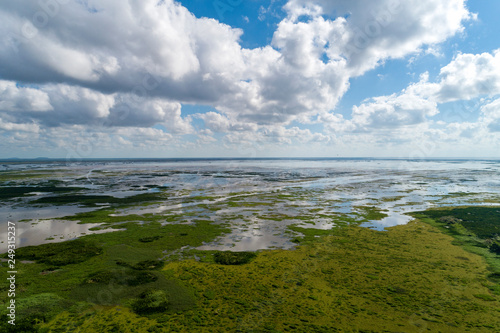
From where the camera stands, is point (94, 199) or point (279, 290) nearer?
point (279, 290)

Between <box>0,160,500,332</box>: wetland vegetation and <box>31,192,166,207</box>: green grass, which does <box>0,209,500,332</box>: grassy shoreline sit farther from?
<box>31,192,166,207</box>: green grass

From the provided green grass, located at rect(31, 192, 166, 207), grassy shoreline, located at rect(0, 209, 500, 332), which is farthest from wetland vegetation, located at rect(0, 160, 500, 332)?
green grass, located at rect(31, 192, 166, 207)

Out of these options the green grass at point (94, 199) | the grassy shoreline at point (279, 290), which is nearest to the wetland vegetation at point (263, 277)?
the grassy shoreline at point (279, 290)

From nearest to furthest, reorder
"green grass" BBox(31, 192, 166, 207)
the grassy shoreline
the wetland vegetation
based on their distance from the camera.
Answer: the grassy shoreline → the wetland vegetation → "green grass" BBox(31, 192, 166, 207)

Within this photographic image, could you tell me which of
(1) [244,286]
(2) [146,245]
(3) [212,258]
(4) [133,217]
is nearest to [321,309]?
(1) [244,286]

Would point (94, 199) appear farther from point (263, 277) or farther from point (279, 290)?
point (279, 290)

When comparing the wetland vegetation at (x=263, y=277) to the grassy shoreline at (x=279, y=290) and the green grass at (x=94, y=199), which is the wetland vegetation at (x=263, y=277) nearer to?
the grassy shoreline at (x=279, y=290)

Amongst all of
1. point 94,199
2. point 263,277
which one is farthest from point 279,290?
point 94,199

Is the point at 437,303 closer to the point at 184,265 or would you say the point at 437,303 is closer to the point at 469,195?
the point at 184,265
